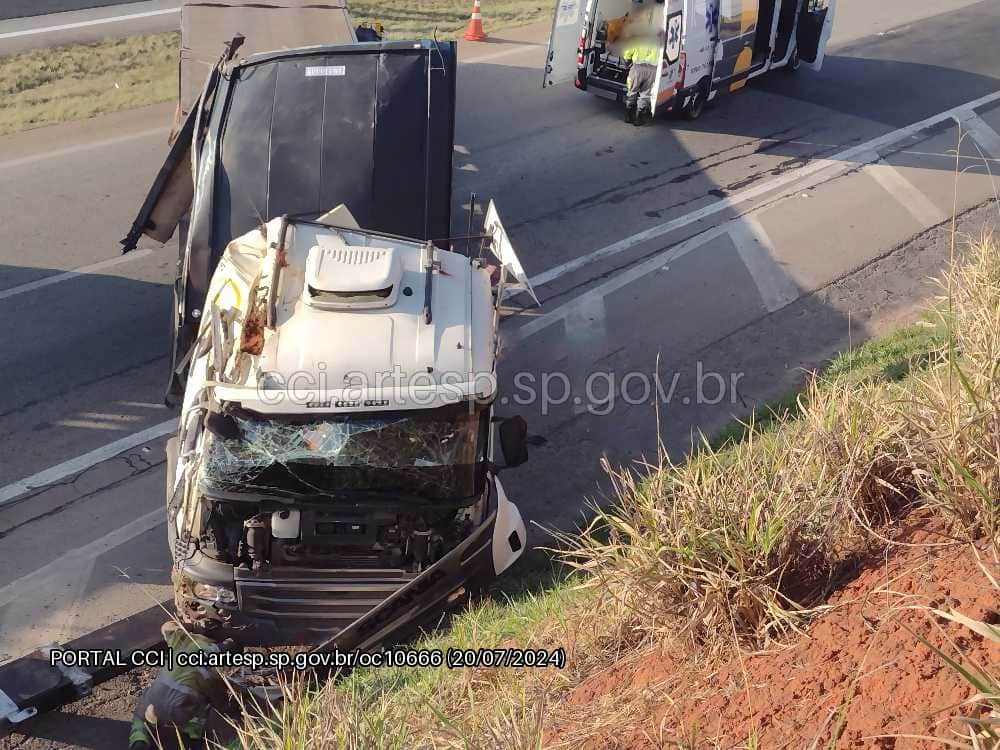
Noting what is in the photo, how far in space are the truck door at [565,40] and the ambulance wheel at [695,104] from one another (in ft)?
6.10

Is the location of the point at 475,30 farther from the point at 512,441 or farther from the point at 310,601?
the point at 310,601

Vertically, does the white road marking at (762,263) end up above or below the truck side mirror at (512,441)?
below

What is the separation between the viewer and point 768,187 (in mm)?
13789

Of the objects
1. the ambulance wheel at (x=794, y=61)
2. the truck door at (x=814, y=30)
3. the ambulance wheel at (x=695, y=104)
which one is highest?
the truck door at (x=814, y=30)

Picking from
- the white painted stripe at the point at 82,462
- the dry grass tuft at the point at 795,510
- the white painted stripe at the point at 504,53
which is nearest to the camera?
the dry grass tuft at the point at 795,510

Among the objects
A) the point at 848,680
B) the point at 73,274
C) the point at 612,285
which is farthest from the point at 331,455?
the point at 73,274

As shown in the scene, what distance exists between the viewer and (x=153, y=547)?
7.65 metres

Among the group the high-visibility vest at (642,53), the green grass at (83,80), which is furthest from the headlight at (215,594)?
the high-visibility vest at (642,53)

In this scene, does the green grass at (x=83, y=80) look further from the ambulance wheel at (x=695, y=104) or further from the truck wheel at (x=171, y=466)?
the truck wheel at (x=171, y=466)

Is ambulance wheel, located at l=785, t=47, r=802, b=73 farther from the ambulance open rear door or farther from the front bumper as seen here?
the front bumper

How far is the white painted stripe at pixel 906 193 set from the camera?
1317 centimetres

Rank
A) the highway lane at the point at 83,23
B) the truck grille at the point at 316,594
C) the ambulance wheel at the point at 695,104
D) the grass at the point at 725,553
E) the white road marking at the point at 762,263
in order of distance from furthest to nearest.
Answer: the highway lane at the point at 83,23
the ambulance wheel at the point at 695,104
the white road marking at the point at 762,263
the truck grille at the point at 316,594
the grass at the point at 725,553

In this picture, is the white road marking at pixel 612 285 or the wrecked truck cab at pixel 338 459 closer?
the wrecked truck cab at pixel 338 459

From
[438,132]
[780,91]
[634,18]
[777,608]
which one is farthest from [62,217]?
[780,91]
